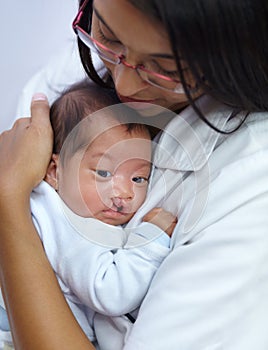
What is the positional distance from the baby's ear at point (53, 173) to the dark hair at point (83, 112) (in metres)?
0.02

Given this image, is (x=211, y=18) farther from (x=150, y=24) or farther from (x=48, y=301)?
(x=48, y=301)

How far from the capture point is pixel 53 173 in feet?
3.45

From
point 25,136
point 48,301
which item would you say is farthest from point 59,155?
point 48,301

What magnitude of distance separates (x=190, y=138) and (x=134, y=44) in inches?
8.6

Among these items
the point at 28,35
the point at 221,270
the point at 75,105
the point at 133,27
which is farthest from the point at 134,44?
the point at 28,35

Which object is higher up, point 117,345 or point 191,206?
point 191,206

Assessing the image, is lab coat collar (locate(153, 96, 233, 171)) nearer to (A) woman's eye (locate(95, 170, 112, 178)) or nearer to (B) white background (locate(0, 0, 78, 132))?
(A) woman's eye (locate(95, 170, 112, 178))

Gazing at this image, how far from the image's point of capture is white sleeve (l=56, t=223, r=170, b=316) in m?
0.92

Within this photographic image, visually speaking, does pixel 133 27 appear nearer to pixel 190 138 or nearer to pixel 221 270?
pixel 190 138

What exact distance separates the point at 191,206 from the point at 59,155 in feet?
0.98

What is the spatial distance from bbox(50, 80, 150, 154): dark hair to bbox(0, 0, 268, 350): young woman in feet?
0.10

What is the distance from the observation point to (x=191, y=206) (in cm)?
86

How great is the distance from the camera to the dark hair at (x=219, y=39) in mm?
678

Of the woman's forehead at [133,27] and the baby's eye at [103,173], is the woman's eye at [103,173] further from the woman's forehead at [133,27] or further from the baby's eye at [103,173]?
the woman's forehead at [133,27]
